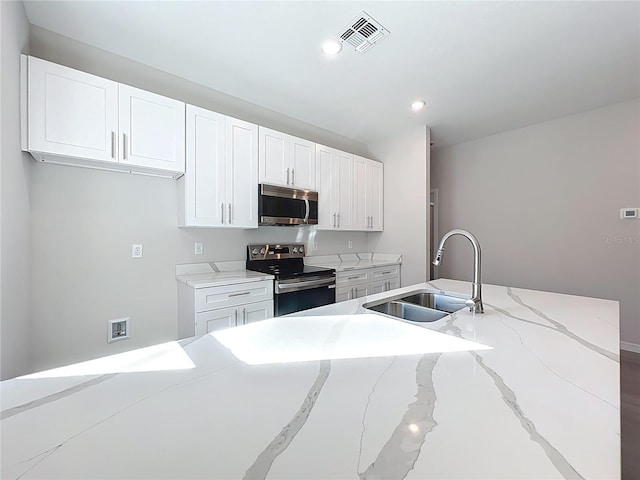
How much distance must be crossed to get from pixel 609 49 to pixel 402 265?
9.09 feet

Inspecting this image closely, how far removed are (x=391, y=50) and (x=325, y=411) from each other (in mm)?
2551

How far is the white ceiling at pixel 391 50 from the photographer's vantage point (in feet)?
6.18

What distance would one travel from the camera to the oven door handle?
2.67m

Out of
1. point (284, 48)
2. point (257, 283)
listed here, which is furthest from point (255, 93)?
point (257, 283)

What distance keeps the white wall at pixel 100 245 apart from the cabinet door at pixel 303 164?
1.01 metres

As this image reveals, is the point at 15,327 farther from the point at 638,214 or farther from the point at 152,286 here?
the point at 638,214

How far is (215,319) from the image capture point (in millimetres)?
2309

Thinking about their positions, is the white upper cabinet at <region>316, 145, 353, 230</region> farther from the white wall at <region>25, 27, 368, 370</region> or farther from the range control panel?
the white wall at <region>25, 27, 368, 370</region>

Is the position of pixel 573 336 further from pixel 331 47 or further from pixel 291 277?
pixel 331 47

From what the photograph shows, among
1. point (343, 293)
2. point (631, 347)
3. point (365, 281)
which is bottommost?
point (631, 347)

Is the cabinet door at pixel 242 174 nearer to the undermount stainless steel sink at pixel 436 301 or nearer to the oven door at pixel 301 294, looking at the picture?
the oven door at pixel 301 294

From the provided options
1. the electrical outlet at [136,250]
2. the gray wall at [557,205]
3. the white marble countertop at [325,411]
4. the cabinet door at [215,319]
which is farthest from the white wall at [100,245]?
the gray wall at [557,205]

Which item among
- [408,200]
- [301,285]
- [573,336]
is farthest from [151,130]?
[408,200]

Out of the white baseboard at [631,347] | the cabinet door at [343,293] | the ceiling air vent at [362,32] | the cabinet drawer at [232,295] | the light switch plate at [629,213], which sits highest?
the ceiling air vent at [362,32]
